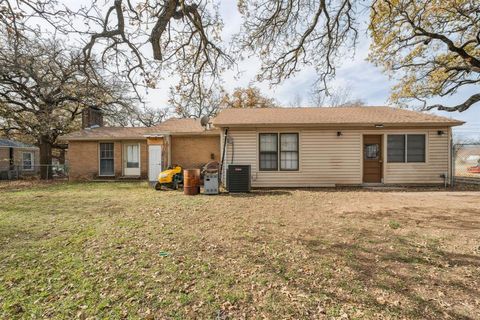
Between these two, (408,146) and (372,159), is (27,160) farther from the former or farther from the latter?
(408,146)

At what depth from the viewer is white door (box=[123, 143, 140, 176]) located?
48.9 ft

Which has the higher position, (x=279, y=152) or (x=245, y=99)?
(x=245, y=99)

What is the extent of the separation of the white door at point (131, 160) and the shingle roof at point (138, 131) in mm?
751

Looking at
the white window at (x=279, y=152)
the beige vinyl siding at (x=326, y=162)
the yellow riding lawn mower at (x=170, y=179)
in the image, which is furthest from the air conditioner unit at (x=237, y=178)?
the yellow riding lawn mower at (x=170, y=179)

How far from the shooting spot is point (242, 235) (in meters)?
4.73

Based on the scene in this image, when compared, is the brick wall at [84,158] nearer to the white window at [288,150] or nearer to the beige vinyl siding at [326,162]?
the beige vinyl siding at [326,162]

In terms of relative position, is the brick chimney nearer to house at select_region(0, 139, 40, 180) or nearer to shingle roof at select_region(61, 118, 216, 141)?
A: shingle roof at select_region(61, 118, 216, 141)

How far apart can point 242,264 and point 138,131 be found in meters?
14.0

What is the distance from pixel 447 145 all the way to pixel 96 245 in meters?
13.7

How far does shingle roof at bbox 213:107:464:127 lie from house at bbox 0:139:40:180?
17689 millimetres

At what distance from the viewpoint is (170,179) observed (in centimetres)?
1091

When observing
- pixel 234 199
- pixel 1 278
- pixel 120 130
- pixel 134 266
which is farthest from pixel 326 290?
pixel 120 130

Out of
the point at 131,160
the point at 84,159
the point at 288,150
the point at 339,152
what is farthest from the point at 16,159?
the point at 339,152

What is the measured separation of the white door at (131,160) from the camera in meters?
14.9
